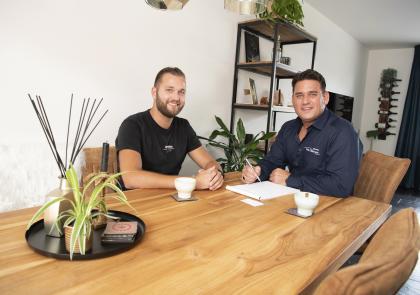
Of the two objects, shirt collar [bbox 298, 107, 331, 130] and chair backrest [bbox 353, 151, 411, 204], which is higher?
shirt collar [bbox 298, 107, 331, 130]

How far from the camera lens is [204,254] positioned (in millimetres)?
783

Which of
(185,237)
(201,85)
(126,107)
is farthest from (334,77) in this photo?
(185,237)

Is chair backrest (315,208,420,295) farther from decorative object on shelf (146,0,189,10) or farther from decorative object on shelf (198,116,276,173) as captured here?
decorative object on shelf (198,116,276,173)

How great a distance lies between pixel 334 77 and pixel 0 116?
190 inches

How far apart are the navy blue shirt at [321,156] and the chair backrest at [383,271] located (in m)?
0.99

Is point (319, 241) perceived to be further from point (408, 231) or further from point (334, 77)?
point (334, 77)

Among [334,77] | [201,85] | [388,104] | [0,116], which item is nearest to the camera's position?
[0,116]

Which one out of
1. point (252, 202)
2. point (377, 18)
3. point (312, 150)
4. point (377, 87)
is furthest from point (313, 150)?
point (377, 87)

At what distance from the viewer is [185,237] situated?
0.88 m

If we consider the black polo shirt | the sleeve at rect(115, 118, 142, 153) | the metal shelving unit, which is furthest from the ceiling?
the sleeve at rect(115, 118, 142, 153)

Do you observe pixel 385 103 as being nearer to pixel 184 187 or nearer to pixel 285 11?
pixel 285 11

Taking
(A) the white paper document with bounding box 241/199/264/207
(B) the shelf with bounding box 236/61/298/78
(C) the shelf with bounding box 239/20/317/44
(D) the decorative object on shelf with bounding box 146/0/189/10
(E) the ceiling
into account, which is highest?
(E) the ceiling

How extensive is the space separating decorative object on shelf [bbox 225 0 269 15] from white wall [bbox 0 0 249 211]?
39.6 inches

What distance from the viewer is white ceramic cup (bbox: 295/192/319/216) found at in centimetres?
110
